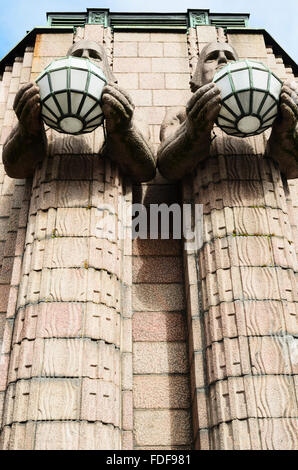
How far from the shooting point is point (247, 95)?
6.19 metres

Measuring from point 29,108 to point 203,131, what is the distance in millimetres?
2064

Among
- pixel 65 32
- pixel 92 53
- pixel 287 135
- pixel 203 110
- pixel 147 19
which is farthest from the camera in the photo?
pixel 147 19

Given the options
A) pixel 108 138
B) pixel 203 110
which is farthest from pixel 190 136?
pixel 108 138

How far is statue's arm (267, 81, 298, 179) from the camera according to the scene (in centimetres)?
651

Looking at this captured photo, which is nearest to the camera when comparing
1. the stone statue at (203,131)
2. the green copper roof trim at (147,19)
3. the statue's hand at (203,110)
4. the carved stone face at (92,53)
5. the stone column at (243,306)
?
the stone column at (243,306)

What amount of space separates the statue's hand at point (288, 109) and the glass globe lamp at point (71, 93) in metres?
2.10

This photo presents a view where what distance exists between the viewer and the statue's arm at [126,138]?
6.47 metres

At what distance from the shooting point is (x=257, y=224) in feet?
21.4

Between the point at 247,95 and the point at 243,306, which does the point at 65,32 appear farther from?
the point at 243,306

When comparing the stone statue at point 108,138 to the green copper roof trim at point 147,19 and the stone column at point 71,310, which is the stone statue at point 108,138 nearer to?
the stone column at point 71,310

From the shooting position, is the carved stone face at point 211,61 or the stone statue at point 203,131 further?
the carved stone face at point 211,61

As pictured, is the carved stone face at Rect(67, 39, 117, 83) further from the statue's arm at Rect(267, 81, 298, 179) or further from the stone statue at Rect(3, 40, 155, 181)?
the statue's arm at Rect(267, 81, 298, 179)

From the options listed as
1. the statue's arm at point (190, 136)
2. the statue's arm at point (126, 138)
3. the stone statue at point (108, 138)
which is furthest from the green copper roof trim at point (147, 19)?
the statue's arm at point (126, 138)

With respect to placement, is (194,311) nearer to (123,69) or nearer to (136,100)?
(136,100)
